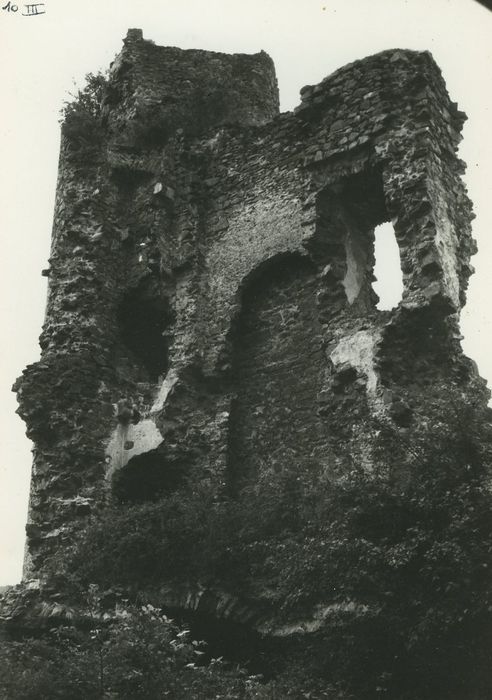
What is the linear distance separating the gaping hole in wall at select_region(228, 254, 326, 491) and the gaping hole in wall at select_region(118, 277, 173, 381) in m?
1.09

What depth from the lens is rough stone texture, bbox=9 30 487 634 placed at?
350 inches

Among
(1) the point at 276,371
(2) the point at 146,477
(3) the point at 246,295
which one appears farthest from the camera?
(3) the point at 246,295

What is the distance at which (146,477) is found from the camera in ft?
33.1

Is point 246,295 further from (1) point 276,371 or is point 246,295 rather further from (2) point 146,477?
(2) point 146,477

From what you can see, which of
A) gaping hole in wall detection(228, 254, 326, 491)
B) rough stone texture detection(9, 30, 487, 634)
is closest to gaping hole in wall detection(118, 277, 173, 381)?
rough stone texture detection(9, 30, 487, 634)

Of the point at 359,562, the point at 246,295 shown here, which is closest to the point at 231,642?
the point at 359,562

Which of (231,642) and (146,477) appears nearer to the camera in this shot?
(231,642)

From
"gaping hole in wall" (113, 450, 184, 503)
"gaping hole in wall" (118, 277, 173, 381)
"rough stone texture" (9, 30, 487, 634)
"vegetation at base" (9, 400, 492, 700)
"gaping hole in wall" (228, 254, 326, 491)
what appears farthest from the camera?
"gaping hole in wall" (118, 277, 173, 381)

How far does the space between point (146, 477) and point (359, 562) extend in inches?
154

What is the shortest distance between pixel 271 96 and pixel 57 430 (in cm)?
602

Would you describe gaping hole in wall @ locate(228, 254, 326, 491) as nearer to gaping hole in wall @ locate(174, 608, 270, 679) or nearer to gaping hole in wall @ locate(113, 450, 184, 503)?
gaping hole in wall @ locate(113, 450, 184, 503)

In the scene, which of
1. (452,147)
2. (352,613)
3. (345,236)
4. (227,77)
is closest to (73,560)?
(352,613)

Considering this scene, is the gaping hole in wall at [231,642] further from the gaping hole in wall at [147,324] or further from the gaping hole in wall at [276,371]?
the gaping hole in wall at [147,324]

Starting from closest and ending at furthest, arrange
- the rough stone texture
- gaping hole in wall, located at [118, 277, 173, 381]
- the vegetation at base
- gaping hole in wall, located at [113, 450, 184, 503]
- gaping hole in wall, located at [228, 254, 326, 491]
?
the vegetation at base, the rough stone texture, gaping hole in wall, located at [228, 254, 326, 491], gaping hole in wall, located at [113, 450, 184, 503], gaping hole in wall, located at [118, 277, 173, 381]
